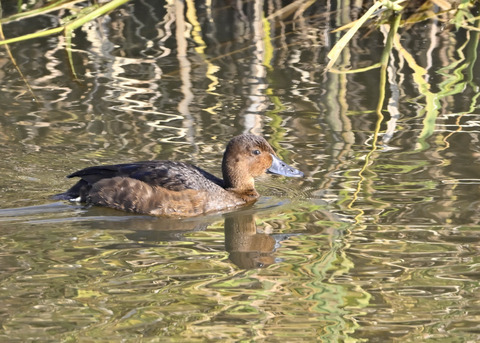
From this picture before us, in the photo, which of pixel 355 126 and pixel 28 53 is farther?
pixel 28 53

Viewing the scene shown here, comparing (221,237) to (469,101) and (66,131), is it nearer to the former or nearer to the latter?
(66,131)

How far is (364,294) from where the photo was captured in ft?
17.4

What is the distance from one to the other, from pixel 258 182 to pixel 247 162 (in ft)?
2.19

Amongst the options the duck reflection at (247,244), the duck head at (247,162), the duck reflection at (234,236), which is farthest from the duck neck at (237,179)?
the duck reflection at (247,244)

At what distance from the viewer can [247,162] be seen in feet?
25.5

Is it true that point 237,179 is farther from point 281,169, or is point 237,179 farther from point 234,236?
point 234,236

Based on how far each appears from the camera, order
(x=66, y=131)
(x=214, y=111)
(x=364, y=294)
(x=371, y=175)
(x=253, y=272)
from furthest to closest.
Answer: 1. (x=214, y=111)
2. (x=66, y=131)
3. (x=371, y=175)
4. (x=253, y=272)
5. (x=364, y=294)

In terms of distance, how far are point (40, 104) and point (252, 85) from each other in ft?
7.07

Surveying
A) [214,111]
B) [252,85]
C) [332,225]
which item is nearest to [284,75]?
[252,85]

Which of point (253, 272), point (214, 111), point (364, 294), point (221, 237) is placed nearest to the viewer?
point (364, 294)

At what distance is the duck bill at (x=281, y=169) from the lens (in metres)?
7.67

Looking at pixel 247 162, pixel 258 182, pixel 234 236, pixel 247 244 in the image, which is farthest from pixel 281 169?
pixel 247 244

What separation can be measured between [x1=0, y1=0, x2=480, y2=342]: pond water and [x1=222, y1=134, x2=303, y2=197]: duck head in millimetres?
202

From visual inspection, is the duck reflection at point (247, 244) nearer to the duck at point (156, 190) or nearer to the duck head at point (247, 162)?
the duck at point (156, 190)
